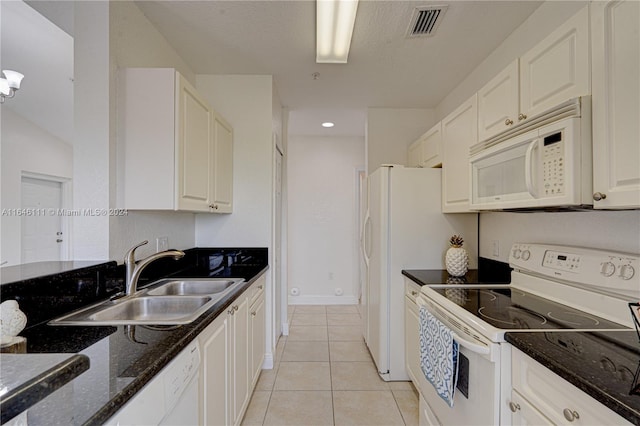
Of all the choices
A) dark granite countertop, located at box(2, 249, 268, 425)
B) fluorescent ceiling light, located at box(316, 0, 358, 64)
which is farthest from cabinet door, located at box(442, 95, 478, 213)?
dark granite countertop, located at box(2, 249, 268, 425)

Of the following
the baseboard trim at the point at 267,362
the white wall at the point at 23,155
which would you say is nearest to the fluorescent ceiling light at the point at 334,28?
the white wall at the point at 23,155

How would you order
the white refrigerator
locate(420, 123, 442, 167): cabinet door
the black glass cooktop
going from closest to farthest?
1. the black glass cooktop
2. the white refrigerator
3. locate(420, 123, 442, 167): cabinet door

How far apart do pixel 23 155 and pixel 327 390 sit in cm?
330

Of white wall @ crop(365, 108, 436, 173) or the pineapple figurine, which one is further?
white wall @ crop(365, 108, 436, 173)

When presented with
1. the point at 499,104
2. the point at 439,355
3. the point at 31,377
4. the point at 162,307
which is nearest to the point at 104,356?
the point at 31,377

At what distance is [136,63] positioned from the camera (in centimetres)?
190

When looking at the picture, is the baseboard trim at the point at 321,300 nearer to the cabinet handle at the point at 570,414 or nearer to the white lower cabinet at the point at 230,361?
the white lower cabinet at the point at 230,361

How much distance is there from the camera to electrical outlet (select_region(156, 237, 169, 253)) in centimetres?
216

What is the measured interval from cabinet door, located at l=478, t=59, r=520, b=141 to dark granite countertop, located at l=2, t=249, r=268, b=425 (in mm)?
1769

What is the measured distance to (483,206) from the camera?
1.89 meters

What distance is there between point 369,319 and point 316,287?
199 cm

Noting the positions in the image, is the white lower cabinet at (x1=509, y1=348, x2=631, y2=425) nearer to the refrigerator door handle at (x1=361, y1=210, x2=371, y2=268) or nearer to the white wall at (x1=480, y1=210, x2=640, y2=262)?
the white wall at (x1=480, y1=210, x2=640, y2=262)

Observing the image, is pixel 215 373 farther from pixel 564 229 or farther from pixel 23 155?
pixel 23 155

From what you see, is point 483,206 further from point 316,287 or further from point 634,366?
point 316,287
